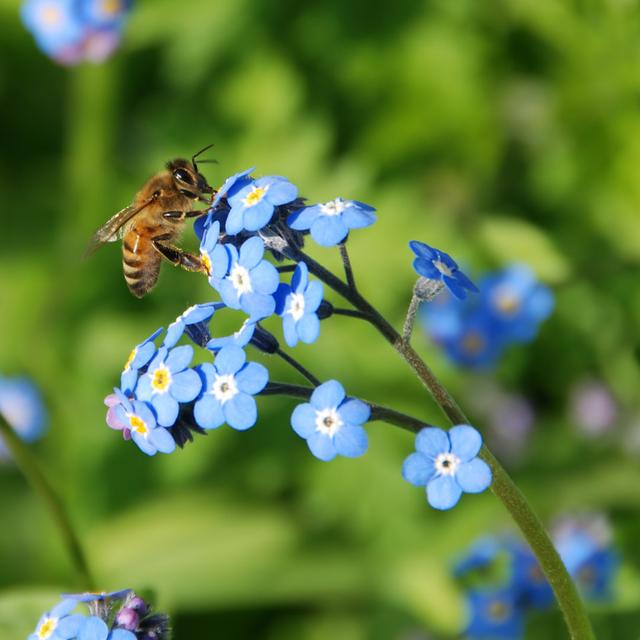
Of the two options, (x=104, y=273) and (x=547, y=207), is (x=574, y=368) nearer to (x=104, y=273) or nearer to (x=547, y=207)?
(x=547, y=207)

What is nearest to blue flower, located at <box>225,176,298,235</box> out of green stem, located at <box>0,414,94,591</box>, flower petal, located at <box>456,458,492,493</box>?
flower petal, located at <box>456,458,492,493</box>

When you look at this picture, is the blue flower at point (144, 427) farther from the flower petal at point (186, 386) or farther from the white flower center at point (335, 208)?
the white flower center at point (335, 208)

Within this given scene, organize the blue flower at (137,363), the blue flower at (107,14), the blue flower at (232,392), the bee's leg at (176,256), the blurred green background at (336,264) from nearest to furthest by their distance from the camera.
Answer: the blue flower at (232,392) → the blue flower at (137,363) → the bee's leg at (176,256) → the blurred green background at (336,264) → the blue flower at (107,14)

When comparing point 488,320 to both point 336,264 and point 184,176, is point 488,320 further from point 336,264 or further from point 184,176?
point 184,176

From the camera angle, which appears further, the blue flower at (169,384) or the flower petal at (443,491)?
the blue flower at (169,384)

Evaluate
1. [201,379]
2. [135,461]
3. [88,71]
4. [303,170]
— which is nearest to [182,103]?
[88,71]

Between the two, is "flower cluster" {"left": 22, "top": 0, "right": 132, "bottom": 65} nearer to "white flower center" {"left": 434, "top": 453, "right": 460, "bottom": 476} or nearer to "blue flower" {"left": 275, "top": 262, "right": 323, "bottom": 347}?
"blue flower" {"left": 275, "top": 262, "right": 323, "bottom": 347}

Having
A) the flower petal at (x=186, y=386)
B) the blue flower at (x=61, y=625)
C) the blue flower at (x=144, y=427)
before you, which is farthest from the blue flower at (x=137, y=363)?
the blue flower at (x=61, y=625)
